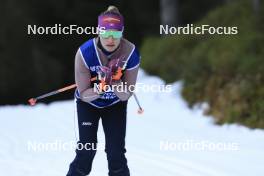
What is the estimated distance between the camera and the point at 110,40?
5.02 metres

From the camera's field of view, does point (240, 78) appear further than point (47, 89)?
No

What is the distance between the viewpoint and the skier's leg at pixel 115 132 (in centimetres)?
524

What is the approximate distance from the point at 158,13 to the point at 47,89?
19.3ft

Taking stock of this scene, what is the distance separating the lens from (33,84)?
67.8 ft

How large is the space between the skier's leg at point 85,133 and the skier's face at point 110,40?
0.52 meters

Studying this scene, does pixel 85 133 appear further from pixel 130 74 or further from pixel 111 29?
pixel 111 29

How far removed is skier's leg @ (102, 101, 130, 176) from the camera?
17.2 ft

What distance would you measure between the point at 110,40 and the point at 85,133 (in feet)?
2.60

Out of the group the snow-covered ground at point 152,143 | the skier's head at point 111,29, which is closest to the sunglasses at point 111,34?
the skier's head at point 111,29

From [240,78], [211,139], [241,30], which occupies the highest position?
[241,30]

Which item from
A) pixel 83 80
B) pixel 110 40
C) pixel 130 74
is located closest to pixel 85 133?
pixel 83 80

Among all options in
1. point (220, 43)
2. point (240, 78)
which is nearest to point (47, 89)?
point (220, 43)

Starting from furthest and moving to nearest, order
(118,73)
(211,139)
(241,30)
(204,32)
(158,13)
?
1. (158,13)
2. (204,32)
3. (241,30)
4. (211,139)
5. (118,73)

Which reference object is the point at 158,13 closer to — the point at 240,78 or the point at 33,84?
the point at 33,84
